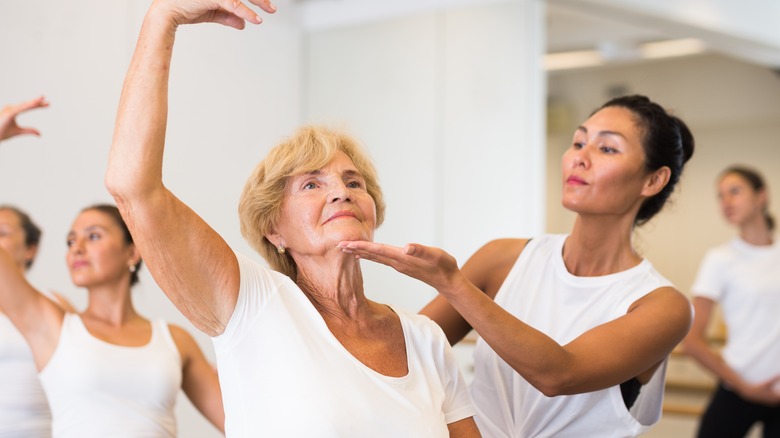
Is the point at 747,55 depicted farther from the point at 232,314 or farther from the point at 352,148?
the point at 232,314

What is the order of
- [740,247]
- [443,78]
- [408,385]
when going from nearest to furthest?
[408,385] → [740,247] → [443,78]

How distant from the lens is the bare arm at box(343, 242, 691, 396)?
4.91ft

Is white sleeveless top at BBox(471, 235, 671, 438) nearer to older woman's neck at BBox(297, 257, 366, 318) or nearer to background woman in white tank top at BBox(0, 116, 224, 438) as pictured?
older woman's neck at BBox(297, 257, 366, 318)

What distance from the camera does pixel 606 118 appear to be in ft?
7.27

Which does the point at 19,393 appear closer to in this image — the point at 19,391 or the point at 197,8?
the point at 19,391

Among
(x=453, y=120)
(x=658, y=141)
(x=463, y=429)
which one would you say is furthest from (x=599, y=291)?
(x=453, y=120)

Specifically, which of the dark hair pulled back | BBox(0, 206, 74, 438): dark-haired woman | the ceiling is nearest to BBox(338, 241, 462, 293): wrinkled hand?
the dark hair pulled back

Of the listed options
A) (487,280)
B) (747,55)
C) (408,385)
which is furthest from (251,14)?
(747,55)

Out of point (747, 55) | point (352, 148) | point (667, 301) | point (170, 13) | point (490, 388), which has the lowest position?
point (490, 388)

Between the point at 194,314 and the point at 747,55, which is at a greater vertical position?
the point at 747,55

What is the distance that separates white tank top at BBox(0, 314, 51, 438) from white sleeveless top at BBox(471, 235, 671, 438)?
1455 millimetres

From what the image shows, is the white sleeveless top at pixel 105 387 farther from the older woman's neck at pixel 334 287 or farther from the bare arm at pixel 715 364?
the bare arm at pixel 715 364

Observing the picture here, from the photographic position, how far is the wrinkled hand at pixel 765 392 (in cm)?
404

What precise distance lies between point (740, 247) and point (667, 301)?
2.61 metres
